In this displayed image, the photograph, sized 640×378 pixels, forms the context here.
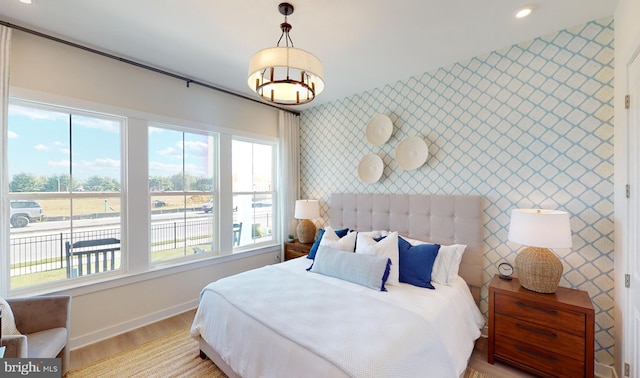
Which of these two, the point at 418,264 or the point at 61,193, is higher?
the point at 61,193

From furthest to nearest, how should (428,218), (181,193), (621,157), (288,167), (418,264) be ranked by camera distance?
(288,167) → (181,193) → (428,218) → (418,264) → (621,157)

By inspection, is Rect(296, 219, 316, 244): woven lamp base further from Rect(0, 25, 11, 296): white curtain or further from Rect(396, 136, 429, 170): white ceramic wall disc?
Rect(0, 25, 11, 296): white curtain

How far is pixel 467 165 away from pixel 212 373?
9.85ft

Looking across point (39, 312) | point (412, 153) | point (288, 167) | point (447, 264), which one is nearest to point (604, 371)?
point (447, 264)

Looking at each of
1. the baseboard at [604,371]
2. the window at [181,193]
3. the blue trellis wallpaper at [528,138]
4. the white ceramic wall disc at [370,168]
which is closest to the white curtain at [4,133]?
the window at [181,193]

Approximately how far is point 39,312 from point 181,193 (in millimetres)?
1587

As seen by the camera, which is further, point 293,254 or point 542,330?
point 293,254

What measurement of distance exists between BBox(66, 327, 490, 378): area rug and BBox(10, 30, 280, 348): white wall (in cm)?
46

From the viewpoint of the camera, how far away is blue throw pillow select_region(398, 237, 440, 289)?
2.31 metres

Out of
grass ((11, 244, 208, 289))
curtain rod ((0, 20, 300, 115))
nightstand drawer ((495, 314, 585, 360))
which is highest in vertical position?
curtain rod ((0, 20, 300, 115))

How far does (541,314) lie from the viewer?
1.96 m

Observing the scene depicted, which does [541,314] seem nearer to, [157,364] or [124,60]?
[157,364]

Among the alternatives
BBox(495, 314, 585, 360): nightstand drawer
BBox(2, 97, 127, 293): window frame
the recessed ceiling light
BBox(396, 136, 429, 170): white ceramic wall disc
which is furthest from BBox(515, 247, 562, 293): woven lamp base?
BBox(2, 97, 127, 293): window frame

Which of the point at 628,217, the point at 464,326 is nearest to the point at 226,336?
the point at 464,326
